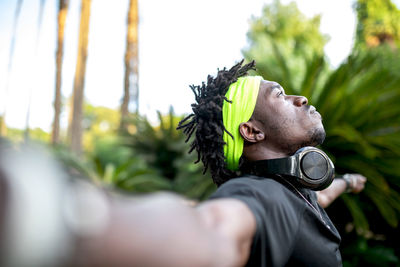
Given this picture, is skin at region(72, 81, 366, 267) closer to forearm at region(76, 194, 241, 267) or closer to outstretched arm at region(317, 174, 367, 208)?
forearm at region(76, 194, 241, 267)

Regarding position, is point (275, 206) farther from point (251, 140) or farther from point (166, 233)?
point (251, 140)

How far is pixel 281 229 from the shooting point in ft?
3.93

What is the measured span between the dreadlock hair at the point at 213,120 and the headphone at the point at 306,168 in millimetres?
298

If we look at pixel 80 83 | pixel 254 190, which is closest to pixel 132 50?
pixel 80 83

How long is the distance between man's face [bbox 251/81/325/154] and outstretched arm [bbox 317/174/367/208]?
70 cm

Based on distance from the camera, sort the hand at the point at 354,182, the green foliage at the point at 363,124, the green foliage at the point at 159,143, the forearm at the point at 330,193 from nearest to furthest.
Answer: the forearm at the point at 330,193, the hand at the point at 354,182, the green foliage at the point at 363,124, the green foliage at the point at 159,143

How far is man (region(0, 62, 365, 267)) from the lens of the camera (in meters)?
0.58

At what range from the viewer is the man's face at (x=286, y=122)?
1871mm

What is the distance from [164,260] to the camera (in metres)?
0.68

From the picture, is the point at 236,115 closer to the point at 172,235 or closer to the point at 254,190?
the point at 254,190

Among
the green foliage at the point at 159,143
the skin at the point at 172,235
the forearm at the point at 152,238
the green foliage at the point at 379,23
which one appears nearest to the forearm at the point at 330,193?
the skin at the point at 172,235

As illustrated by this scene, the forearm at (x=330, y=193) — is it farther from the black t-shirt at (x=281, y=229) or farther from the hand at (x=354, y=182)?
the black t-shirt at (x=281, y=229)

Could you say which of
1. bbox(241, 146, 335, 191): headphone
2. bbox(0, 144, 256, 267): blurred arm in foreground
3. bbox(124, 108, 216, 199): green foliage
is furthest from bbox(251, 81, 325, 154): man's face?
bbox(124, 108, 216, 199): green foliage

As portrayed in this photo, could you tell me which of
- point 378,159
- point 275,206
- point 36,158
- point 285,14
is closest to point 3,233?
point 36,158
